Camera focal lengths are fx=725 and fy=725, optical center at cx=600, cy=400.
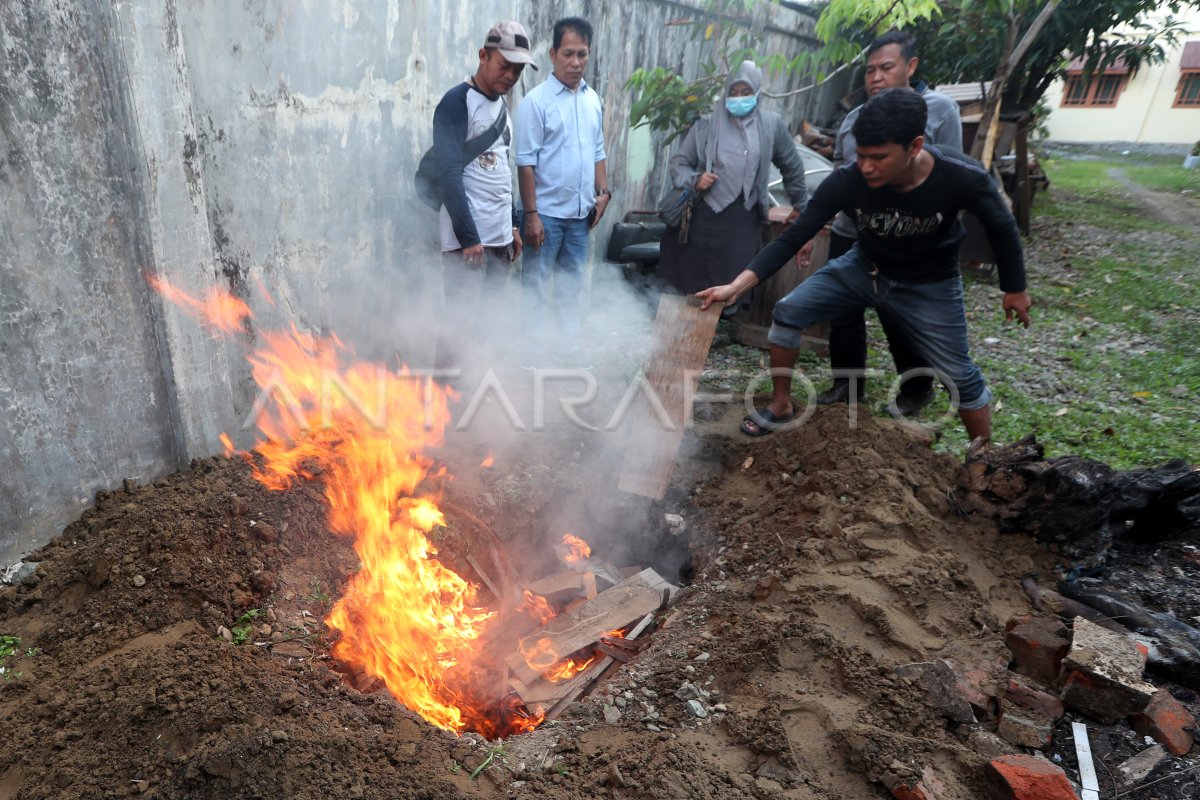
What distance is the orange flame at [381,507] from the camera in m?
3.39

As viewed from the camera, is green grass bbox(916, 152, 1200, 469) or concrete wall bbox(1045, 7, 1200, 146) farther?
concrete wall bbox(1045, 7, 1200, 146)

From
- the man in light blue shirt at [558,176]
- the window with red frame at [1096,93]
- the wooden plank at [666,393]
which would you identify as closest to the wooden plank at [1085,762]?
the wooden plank at [666,393]

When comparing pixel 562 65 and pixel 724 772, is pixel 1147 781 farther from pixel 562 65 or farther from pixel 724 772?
pixel 562 65

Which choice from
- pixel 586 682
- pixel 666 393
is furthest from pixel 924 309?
pixel 586 682

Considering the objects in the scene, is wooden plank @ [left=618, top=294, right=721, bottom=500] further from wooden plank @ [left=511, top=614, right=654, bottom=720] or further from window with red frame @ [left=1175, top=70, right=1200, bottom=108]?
window with red frame @ [left=1175, top=70, right=1200, bottom=108]

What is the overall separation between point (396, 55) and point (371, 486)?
2.90 m

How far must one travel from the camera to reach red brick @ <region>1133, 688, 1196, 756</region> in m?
2.66

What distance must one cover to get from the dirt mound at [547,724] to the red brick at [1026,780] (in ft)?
0.23

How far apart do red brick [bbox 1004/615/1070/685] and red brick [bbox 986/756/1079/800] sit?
59 cm

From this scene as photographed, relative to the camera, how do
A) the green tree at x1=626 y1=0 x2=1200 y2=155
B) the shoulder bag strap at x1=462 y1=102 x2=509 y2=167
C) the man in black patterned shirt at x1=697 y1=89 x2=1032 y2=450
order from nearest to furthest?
the man in black patterned shirt at x1=697 y1=89 x2=1032 y2=450 → the shoulder bag strap at x1=462 y1=102 x2=509 y2=167 → the green tree at x1=626 y1=0 x2=1200 y2=155

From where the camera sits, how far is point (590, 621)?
377cm

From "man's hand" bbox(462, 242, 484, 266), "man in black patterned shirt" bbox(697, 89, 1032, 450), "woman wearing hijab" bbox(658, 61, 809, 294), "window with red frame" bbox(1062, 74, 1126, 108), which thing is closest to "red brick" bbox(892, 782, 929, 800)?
"man in black patterned shirt" bbox(697, 89, 1032, 450)

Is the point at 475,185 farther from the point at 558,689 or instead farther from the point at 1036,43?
the point at 1036,43

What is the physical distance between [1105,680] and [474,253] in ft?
13.0
